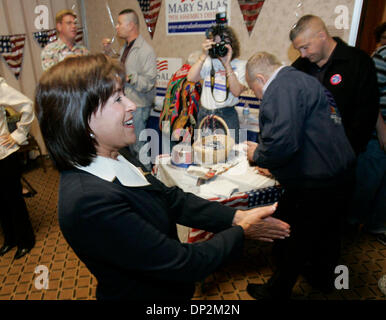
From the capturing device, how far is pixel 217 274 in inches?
92.4

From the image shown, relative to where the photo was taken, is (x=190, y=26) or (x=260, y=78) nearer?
(x=260, y=78)

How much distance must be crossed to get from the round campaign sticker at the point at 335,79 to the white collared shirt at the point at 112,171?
1.87 m

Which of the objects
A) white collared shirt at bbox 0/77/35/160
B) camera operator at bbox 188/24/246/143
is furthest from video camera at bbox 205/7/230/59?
white collared shirt at bbox 0/77/35/160

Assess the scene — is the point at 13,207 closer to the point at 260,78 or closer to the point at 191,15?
the point at 260,78

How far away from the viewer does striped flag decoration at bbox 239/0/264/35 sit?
3.24m

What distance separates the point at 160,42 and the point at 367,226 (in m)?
3.66

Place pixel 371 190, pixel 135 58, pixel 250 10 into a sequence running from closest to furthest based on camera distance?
pixel 371 190 → pixel 250 10 → pixel 135 58

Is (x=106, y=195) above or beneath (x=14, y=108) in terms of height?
above

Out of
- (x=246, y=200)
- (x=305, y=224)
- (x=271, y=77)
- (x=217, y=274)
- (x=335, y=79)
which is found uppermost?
(x=271, y=77)

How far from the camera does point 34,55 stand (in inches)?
175

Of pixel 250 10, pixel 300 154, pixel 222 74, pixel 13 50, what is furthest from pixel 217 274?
pixel 13 50

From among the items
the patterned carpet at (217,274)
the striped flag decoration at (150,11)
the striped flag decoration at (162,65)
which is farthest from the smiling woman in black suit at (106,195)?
the striped flag decoration at (150,11)

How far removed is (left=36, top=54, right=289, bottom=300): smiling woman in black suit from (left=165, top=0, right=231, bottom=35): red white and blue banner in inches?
123

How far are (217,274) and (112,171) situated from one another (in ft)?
5.70
